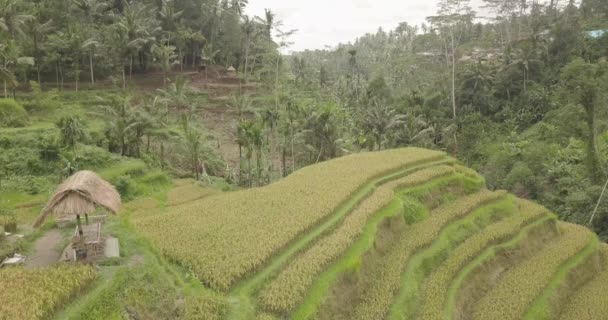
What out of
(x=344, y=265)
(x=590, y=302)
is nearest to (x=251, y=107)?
(x=344, y=265)

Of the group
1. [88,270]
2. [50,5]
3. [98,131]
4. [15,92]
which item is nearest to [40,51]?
[15,92]

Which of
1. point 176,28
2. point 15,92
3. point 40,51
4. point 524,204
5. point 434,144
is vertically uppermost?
point 176,28

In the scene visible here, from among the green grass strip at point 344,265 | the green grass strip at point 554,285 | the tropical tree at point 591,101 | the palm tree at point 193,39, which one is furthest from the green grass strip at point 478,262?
the palm tree at point 193,39

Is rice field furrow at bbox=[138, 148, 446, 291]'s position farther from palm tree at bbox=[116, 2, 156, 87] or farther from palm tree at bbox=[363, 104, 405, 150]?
palm tree at bbox=[116, 2, 156, 87]

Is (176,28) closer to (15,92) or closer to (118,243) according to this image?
(15,92)

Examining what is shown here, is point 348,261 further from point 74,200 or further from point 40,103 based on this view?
point 40,103

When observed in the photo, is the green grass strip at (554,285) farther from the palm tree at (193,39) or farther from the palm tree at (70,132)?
the palm tree at (193,39)
